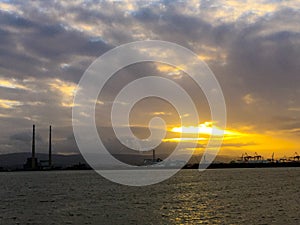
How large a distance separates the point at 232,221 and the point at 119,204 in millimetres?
27476

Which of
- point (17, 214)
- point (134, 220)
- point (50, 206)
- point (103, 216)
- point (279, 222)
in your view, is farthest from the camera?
point (50, 206)

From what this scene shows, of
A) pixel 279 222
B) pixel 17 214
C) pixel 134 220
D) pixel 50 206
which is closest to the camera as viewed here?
pixel 279 222

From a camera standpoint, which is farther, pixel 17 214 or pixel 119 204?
pixel 119 204

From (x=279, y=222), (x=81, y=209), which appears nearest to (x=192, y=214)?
(x=279, y=222)

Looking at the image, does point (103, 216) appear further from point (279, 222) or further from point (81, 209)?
Answer: point (279, 222)

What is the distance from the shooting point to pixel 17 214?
65688 millimetres

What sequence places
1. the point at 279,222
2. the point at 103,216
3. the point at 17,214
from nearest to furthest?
the point at 279,222 → the point at 103,216 → the point at 17,214

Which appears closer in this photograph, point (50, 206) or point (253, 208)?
point (253, 208)

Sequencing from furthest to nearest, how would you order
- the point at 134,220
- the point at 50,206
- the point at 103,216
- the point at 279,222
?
the point at 50,206
the point at 103,216
the point at 134,220
the point at 279,222

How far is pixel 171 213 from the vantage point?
63781 millimetres

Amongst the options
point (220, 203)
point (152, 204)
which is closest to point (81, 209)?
point (152, 204)

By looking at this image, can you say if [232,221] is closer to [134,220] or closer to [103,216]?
[134,220]

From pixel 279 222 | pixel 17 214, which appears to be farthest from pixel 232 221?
pixel 17 214

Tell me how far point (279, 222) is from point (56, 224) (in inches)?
1062
